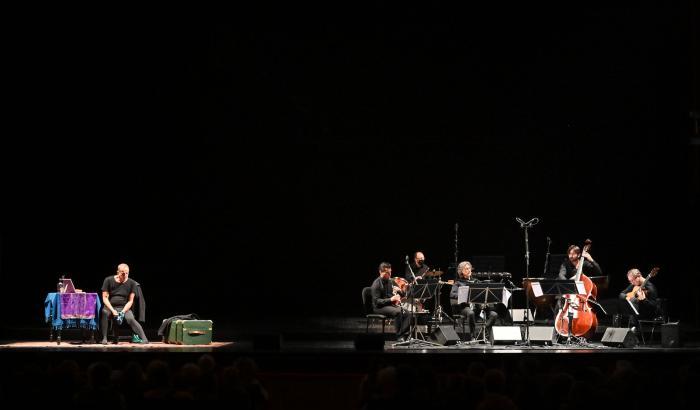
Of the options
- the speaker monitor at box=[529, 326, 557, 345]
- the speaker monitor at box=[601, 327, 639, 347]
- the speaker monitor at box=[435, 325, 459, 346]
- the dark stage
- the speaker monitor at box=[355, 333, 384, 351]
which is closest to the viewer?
the speaker monitor at box=[355, 333, 384, 351]

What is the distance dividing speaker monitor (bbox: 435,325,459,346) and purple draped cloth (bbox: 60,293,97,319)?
4.09 metres

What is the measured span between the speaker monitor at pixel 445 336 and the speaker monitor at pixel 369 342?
2171 mm

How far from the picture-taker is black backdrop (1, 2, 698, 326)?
11.4 metres

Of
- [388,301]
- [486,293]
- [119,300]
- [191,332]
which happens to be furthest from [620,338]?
[119,300]

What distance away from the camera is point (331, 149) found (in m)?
12.4

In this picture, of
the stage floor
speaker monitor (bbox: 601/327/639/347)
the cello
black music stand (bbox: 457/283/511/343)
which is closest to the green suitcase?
the stage floor

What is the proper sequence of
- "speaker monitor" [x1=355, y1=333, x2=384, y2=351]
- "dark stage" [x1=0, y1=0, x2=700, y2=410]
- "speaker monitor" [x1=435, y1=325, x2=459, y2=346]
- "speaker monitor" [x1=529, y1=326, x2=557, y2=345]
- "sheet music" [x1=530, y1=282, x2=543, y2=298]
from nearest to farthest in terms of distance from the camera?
"speaker monitor" [x1=355, y1=333, x2=384, y2=351] → "sheet music" [x1=530, y1=282, x2=543, y2=298] → "speaker monitor" [x1=529, y1=326, x2=557, y2=345] → "speaker monitor" [x1=435, y1=325, x2=459, y2=346] → "dark stage" [x1=0, y1=0, x2=700, y2=410]

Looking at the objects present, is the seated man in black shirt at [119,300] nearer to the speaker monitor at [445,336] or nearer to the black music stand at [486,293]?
the speaker monitor at [445,336]

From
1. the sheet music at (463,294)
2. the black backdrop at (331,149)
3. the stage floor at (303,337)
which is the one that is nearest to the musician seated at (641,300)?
the stage floor at (303,337)

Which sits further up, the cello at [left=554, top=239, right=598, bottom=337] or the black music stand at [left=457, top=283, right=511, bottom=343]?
the black music stand at [left=457, top=283, right=511, bottom=343]

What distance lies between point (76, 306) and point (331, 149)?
14.1ft

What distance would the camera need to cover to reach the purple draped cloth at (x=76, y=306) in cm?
995

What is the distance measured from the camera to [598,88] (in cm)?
1152

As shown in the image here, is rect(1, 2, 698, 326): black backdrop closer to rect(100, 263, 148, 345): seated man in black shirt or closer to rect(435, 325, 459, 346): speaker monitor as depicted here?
rect(100, 263, 148, 345): seated man in black shirt
